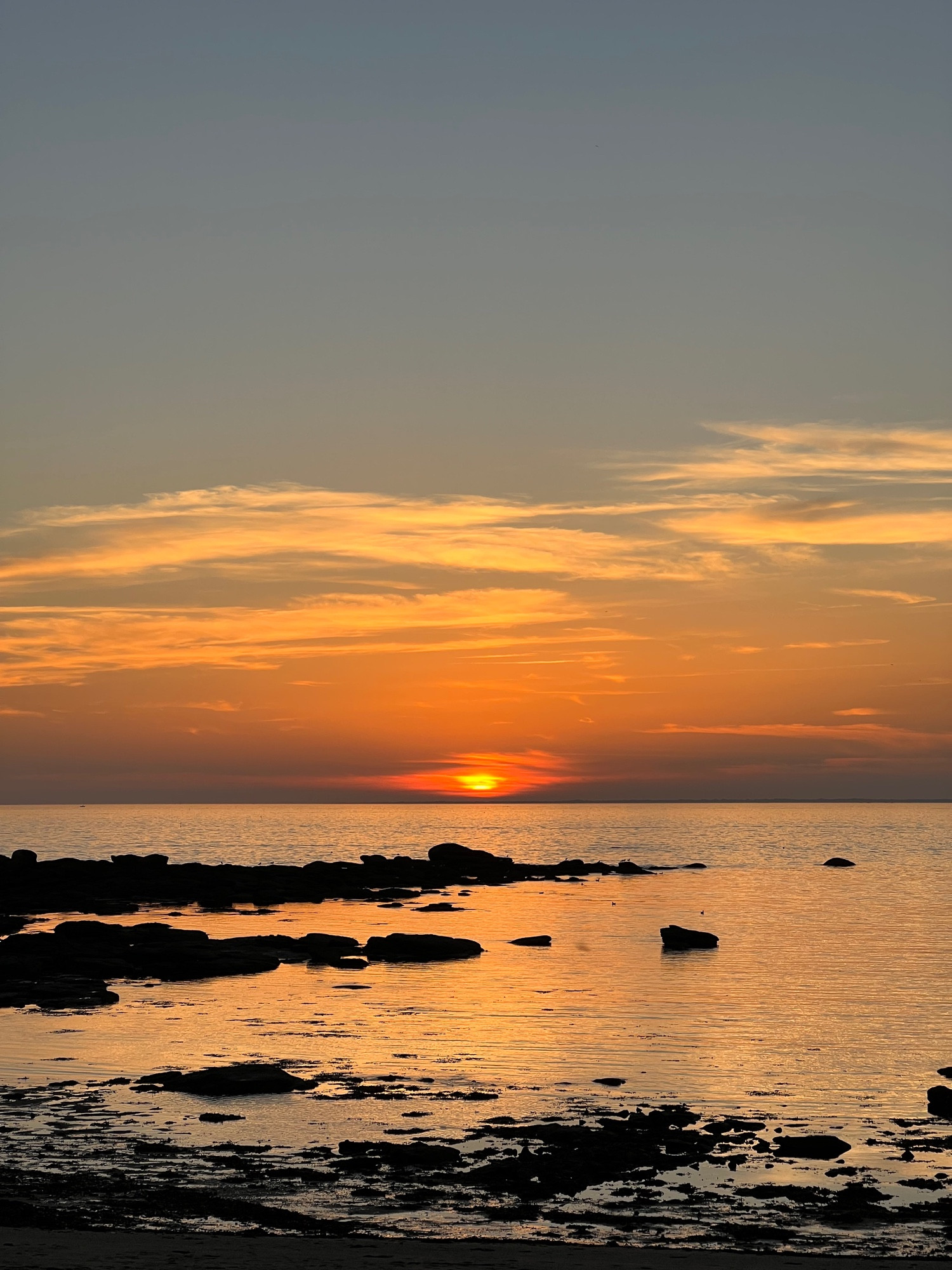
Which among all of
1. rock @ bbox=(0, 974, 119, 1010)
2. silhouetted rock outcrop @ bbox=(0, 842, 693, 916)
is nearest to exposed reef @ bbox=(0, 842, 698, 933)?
silhouetted rock outcrop @ bbox=(0, 842, 693, 916)

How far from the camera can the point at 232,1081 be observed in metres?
26.8

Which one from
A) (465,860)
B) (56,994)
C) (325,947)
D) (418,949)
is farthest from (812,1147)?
(465,860)

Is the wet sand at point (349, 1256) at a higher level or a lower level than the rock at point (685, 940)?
higher

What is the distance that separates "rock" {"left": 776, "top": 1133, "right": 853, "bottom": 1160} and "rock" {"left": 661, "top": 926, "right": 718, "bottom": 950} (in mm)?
35216

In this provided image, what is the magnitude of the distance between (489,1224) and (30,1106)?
11.3 meters

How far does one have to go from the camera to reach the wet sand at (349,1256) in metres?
15.6

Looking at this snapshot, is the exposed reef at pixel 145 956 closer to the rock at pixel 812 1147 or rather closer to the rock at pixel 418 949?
the rock at pixel 418 949

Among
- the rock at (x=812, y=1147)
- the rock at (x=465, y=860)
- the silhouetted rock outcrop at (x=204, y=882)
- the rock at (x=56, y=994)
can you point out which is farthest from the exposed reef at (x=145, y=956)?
the rock at (x=465, y=860)

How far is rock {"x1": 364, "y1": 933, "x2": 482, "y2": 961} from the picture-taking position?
52.8 metres

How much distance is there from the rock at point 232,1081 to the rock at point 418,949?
2509cm

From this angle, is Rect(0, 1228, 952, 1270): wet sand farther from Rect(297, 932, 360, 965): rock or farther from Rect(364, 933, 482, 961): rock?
Rect(364, 933, 482, 961): rock

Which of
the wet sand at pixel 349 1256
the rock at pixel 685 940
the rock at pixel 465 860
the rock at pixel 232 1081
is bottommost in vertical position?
the rock at pixel 465 860

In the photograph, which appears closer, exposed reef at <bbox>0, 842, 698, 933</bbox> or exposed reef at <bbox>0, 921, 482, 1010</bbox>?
exposed reef at <bbox>0, 921, 482, 1010</bbox>

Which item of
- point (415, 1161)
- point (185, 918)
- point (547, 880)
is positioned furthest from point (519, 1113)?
point (547, 880)
